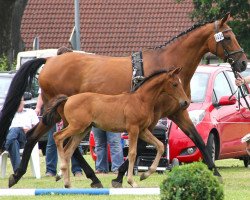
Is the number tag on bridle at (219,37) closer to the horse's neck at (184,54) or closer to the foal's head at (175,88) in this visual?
the horse's neck at (184,54)

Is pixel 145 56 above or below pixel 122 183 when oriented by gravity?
above

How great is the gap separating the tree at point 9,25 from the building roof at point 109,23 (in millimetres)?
4971

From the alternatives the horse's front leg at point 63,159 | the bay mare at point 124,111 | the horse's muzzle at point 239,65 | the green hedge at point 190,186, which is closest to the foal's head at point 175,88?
the bay mare at point 124,111

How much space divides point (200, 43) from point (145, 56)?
0.82 metres

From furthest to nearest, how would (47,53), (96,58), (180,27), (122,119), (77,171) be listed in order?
1. (180,27)
2. (47,53)
3. (77,171)
4. (96,58)
5. (122,119)

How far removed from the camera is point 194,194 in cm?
975

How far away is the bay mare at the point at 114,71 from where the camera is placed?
49.3 feet

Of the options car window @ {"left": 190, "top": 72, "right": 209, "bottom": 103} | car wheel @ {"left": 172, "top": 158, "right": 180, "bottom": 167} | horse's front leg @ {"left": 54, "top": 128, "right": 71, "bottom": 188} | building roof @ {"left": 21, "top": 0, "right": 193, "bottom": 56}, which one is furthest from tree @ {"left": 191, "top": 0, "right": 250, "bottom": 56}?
horse's front leg @ {"left": 54, "top": 128, "right": 71, "bottom": 188}

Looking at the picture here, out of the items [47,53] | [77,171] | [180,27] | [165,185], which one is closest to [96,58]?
[77,171]

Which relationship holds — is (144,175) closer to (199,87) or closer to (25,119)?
(25,119)

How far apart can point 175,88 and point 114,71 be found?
95 centimetres

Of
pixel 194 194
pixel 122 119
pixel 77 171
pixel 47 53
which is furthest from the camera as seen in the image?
pixel 47 53

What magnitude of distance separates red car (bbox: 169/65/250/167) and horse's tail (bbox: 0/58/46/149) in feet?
9.91

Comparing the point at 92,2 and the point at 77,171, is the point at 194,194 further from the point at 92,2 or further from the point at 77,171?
the point at 92,2
